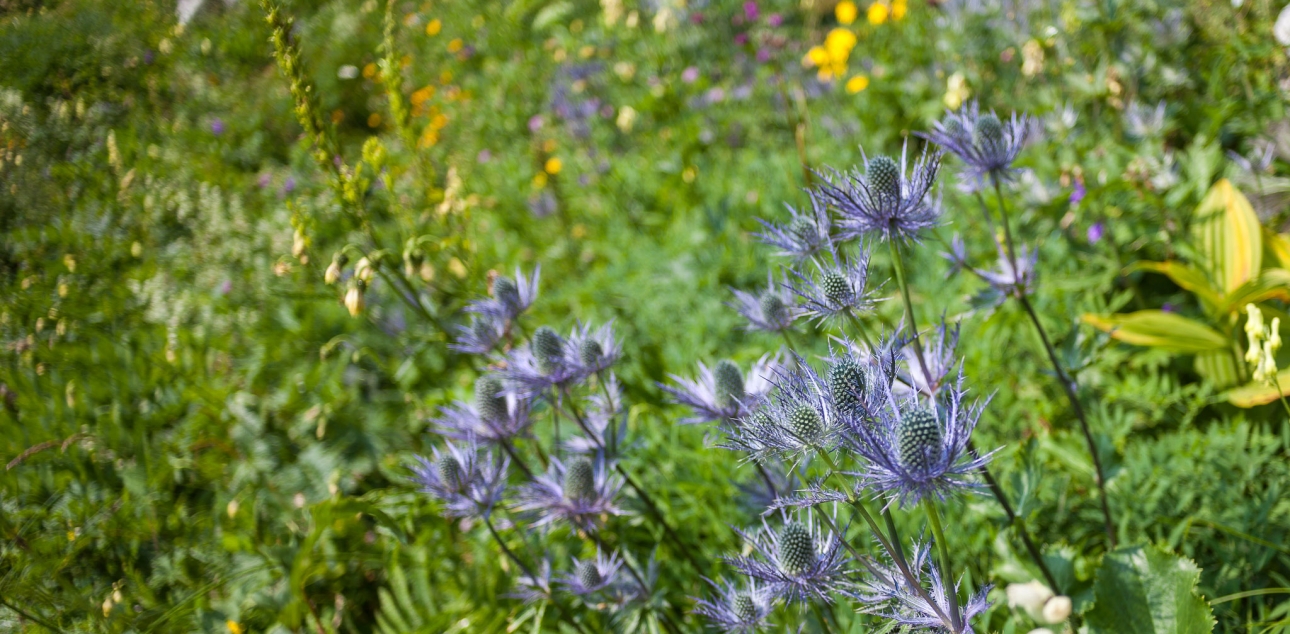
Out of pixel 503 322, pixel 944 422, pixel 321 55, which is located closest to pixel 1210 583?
pixel 944 422

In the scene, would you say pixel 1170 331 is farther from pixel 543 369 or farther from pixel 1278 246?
pixel 543 369

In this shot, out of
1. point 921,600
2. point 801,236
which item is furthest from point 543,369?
→ point 921,600

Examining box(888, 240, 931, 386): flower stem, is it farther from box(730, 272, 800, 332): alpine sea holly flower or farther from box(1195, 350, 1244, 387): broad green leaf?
box(1195, 350, 1244, 387): broad green leaf

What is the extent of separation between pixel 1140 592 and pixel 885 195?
3.14ft

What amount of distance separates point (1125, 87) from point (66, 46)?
3.77 m

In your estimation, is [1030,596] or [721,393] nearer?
[1030,596]

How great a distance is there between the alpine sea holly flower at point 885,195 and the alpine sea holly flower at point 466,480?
35.4 inches

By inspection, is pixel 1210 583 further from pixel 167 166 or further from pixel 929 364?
pixel 167 166

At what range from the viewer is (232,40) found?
2564 millimetres

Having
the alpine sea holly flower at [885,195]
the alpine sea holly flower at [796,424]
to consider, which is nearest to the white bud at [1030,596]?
the alpine sea holly flower at [796,424]

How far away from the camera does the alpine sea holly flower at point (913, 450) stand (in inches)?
33.8

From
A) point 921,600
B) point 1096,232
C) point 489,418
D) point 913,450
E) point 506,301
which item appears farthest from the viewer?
point 1096,232

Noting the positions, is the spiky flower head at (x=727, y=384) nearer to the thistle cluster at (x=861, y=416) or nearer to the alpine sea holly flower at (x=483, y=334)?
the thistle cluster at (x=861, y=416)

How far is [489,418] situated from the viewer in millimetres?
1642
